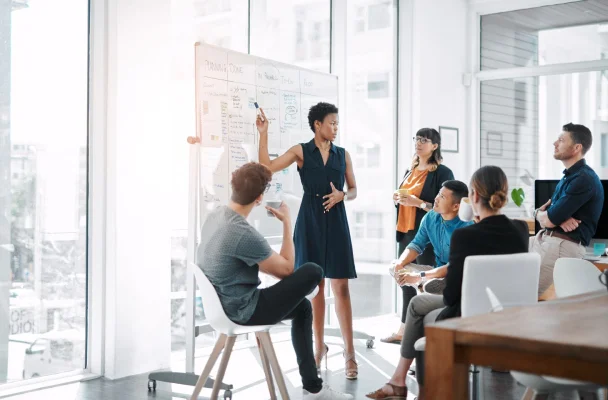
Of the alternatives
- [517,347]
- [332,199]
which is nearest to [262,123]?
[332,199]

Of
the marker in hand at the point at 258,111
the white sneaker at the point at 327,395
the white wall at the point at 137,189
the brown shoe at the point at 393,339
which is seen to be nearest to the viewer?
the white sneaker at the point at 327,395

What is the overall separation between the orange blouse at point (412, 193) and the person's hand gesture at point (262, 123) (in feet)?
4.02

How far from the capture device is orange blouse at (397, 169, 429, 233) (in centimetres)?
493

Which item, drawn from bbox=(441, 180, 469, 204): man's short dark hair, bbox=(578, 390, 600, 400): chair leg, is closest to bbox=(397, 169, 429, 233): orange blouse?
A: bbox=(441, 180, 469, 204): man's short dark hair

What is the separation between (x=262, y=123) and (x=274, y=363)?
166cm

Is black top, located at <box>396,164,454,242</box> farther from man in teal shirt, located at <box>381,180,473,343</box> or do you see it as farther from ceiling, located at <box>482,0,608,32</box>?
ceiling, located at <box>482,0,608,32</box>

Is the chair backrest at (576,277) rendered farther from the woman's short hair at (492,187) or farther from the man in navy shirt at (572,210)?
the man in navy shirt at (572,210)

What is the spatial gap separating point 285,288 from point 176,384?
124cm

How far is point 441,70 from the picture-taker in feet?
23.0

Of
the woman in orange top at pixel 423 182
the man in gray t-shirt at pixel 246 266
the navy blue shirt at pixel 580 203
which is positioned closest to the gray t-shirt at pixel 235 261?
the man in gray t-shirt at pixel 246 266

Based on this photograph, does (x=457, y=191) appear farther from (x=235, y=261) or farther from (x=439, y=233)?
(x=235, y=261)

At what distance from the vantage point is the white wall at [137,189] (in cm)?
419

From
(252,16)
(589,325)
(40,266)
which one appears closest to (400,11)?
(252,16)

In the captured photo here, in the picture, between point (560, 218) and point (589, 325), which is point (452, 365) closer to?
point (589, 325)
